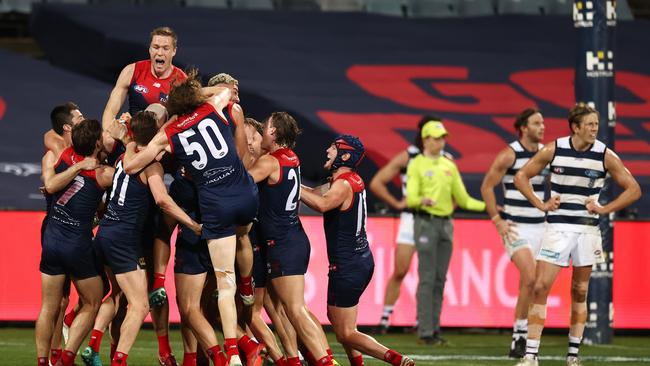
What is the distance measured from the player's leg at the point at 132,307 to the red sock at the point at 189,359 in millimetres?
543

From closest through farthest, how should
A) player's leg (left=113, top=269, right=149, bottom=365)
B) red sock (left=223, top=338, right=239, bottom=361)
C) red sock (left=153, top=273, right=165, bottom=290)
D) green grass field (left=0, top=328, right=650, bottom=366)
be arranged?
red sock (left=223, top=338, right=239, bottom=361), player's leg (left=113, top=269, right=149, bottom=365), red sock (left=153, top=273, right=165, bottom=290), green grass field (left=0, top=328, right=650, bottom=366)

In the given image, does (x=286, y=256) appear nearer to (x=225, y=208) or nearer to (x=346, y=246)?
(x=346, y=246)

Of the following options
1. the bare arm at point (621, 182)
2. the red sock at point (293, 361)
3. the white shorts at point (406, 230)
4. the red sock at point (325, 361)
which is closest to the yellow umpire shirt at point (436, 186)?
the white shorts at point (406, 230)

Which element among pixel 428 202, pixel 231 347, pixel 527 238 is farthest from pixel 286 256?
pixel 428 202

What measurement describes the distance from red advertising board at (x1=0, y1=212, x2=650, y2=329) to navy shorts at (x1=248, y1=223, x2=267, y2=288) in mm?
4647

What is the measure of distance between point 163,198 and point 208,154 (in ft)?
1.60

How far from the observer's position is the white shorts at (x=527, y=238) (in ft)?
46.3

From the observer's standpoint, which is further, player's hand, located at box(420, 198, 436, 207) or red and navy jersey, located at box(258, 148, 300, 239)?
player's hand, located at box(420, 198, 436, 207)

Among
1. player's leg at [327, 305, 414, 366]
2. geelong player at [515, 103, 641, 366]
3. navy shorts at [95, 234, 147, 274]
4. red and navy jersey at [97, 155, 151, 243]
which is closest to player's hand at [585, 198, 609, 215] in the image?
geelong player at [515, 103, 641, 366]

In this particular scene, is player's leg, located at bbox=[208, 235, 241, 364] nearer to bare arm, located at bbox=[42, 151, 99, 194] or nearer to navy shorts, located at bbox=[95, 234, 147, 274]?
navy shorts, located at bbox=[95, 234, 147, 274]

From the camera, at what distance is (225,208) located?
10.5m

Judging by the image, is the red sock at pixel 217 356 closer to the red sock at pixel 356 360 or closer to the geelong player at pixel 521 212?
the red sock at pixel 356 360

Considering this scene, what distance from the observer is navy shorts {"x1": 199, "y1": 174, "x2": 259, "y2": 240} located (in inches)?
413

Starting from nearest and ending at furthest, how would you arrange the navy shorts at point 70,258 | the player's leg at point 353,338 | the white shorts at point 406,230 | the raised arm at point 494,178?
1. the player's leg at point 353,338
2. the navy shorts at point 70,258
3. the raised arm at point 494,178
4. the white shorts at point 406,230
